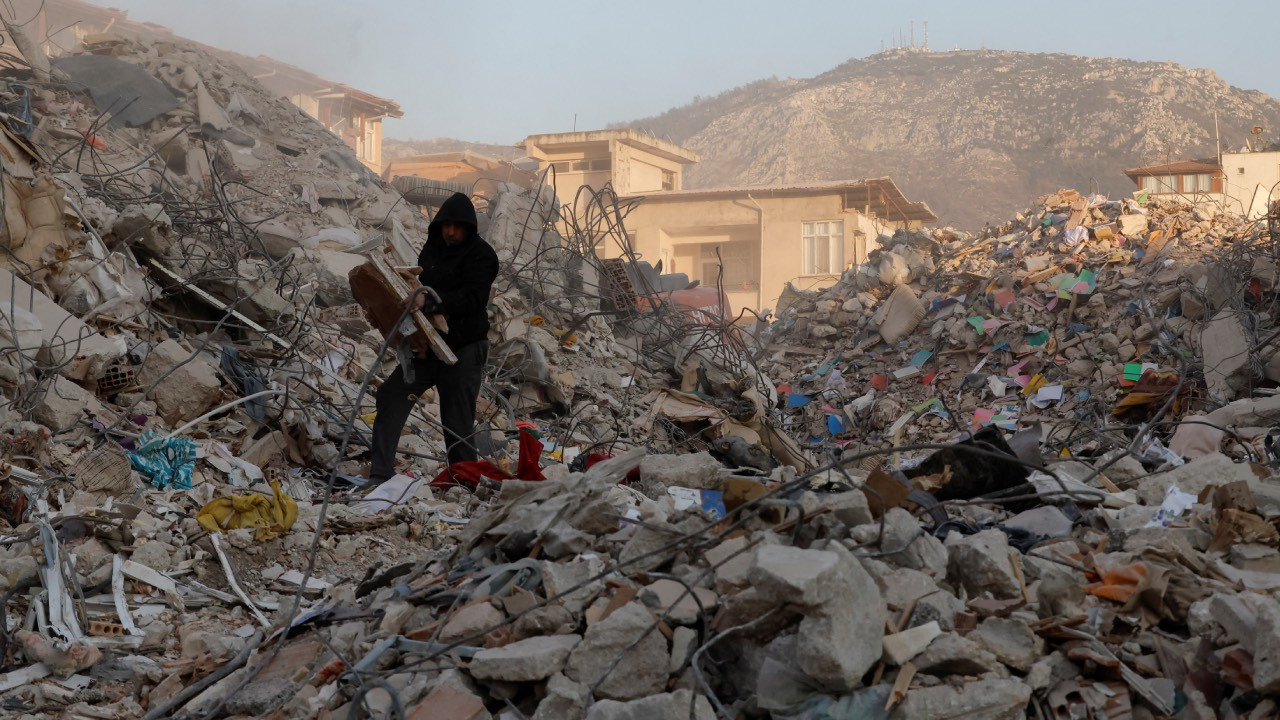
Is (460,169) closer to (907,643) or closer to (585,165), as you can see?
(585,165)

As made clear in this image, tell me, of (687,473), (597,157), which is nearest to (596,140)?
(597,157)

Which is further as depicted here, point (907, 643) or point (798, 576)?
point (907, 643)

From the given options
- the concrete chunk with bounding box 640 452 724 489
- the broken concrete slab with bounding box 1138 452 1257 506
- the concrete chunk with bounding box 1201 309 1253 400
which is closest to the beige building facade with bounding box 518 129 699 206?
the concrete chunk with bounding box 1201 309 1253 400

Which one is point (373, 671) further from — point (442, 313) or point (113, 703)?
point (442, 313)

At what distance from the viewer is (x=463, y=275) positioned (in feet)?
17.6

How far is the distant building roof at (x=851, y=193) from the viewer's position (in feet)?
81.7

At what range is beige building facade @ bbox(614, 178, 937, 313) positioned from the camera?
2533 centimetres

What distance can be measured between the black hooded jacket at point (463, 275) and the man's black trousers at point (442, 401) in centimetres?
9

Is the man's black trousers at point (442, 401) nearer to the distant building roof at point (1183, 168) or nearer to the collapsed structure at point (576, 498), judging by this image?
the collapsed structure at point (576, 498)

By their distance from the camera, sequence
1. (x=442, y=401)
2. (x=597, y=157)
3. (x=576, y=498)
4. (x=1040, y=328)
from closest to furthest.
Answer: (x=576, y=498) < (x=442, y=401) < (x=1040, y=328) < (x=597, y=157)

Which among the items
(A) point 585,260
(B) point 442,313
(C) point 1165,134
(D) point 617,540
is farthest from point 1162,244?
(C) point 1165,134

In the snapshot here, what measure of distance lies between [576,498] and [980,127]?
5999cm

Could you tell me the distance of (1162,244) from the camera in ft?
38.5

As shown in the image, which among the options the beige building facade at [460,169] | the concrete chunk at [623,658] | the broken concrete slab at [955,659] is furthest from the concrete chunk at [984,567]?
the beige building facade at [460,169]
